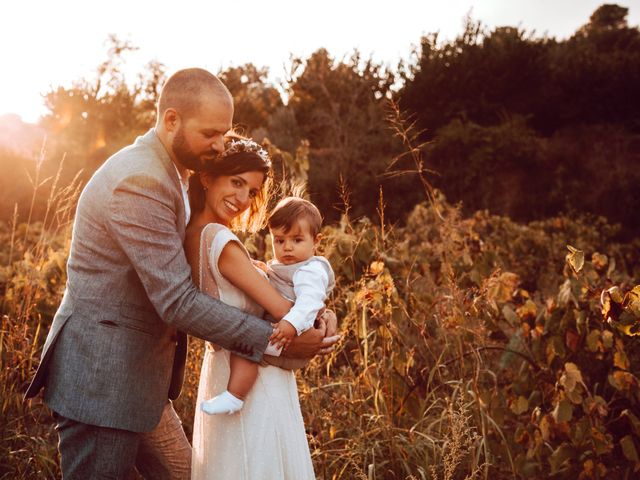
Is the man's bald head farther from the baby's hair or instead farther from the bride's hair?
the baby's hair

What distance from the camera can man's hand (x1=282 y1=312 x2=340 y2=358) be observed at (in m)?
2.02

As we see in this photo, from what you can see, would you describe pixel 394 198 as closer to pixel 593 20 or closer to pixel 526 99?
pixel 526 99

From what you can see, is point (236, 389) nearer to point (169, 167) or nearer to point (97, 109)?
point (169, 167)

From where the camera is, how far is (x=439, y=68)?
1541 centimetres

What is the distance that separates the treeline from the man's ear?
982cm

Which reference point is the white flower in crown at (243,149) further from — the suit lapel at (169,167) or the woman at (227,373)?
the suit lapel at (169,167)

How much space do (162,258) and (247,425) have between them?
24.9 inches

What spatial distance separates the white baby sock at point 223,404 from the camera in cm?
196

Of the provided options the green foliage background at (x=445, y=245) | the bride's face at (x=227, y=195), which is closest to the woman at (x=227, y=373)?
the bride's face at (x=227, y=195)

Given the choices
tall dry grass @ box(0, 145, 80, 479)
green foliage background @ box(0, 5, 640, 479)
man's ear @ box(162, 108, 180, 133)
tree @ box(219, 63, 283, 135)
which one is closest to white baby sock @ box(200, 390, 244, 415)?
green foliage background @ box(0, 5, 640, 479)

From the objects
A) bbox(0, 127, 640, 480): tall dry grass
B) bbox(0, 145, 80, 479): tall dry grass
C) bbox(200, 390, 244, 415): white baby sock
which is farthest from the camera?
bbox(0, 145, 80, 479): tall dry grass

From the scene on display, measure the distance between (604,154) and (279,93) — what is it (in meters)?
8.14

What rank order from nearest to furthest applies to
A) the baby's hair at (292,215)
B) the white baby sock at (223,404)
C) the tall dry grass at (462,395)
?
the white baby sock at (223,404) < the baby's hair at (292,215) < the tall dry grass at (462,395)

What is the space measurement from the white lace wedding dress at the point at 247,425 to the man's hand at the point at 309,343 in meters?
0.10
